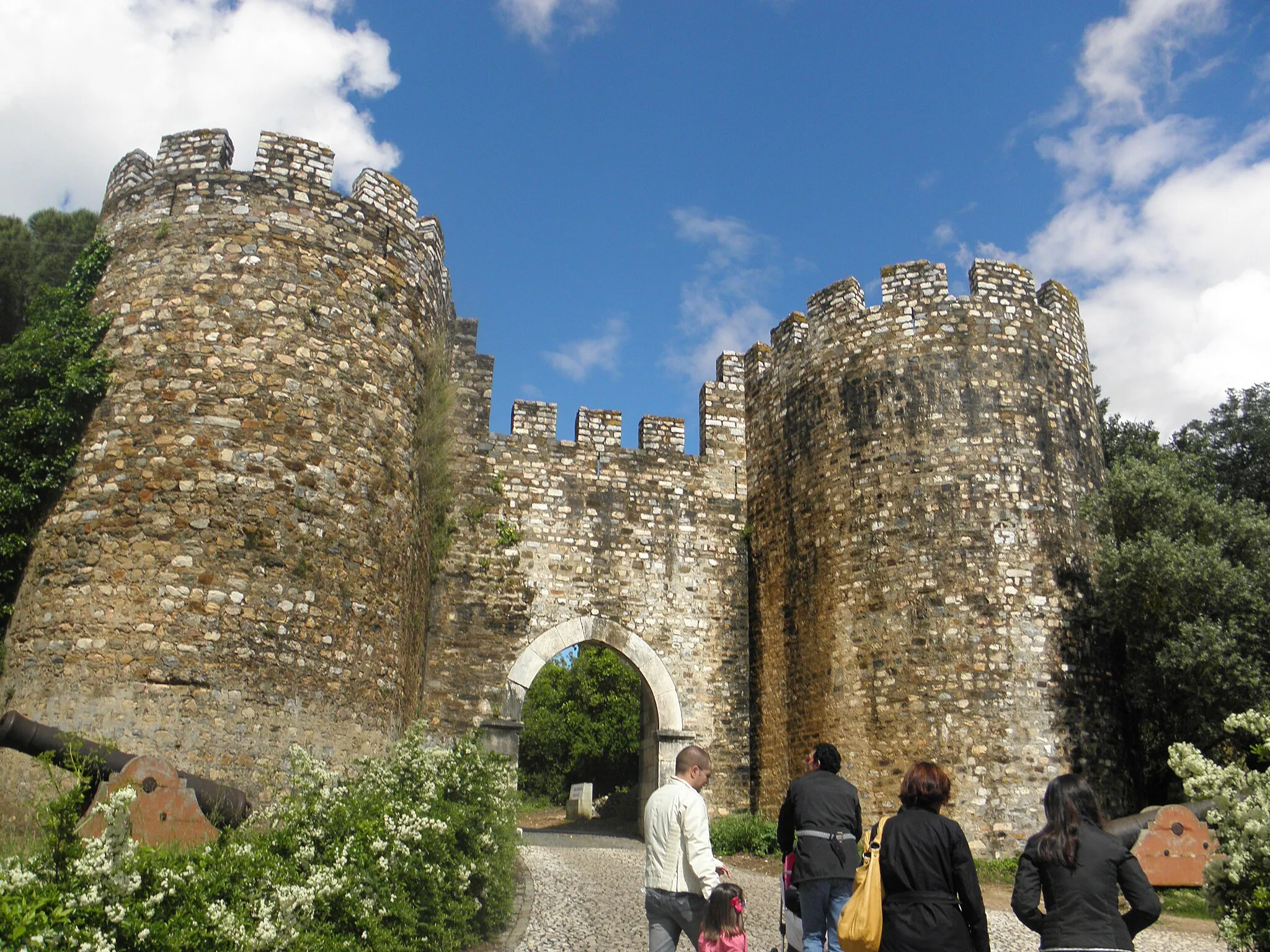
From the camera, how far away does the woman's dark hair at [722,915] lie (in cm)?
423

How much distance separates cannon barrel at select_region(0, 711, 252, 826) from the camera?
20.9ft

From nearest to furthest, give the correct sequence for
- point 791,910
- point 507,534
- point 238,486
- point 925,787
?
point 925,787 → point 791,910 → point 238,486 → point 507,534

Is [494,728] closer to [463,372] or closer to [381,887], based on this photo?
[463,372]

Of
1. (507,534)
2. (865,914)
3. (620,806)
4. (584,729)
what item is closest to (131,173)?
(507,534)

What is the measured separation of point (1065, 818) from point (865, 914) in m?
0.94

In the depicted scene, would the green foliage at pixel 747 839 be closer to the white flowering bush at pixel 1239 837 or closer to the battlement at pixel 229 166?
the white flowering bush at pixel 1239 837

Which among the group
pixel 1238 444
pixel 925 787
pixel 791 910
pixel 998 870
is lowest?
pixel 998 870

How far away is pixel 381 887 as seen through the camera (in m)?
5.04

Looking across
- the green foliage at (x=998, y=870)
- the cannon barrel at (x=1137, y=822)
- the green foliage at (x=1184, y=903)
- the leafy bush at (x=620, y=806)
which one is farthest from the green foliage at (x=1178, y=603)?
the leafy bush at (x=620, y=806)

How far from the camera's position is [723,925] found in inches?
166

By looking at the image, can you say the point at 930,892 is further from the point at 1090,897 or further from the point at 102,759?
the point at 102,759

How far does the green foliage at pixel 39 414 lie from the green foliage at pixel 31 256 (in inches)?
128

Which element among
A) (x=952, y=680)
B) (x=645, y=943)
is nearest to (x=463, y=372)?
(x=952, y=680)

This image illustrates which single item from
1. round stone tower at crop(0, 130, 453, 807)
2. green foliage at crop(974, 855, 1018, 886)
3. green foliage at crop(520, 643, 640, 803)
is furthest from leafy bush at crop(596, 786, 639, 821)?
round stone tower at crop(0, 130, 453, 807)
